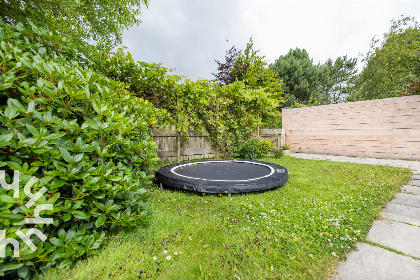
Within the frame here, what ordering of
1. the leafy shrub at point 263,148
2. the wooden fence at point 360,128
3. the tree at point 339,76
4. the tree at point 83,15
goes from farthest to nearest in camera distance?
the tree at point 339,76, the leafy shrub at point 263,148, the wooden fence at point 360,128, the tree at point 83,15

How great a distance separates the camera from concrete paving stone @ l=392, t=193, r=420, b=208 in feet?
6.75

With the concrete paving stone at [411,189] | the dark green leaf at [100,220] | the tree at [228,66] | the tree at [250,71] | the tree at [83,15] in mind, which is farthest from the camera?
A: the tree at [228,66]

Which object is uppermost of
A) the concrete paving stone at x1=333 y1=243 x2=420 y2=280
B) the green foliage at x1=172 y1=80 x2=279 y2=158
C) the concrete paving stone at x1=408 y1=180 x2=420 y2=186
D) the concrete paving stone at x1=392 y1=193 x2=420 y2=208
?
the green foliage at x1=172 y1=80 x2=279 y2=158

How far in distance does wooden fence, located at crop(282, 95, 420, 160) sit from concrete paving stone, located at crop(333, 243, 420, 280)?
5.57 meters

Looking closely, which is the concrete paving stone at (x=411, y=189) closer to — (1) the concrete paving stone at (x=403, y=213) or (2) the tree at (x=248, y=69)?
(1) the concrete paving stone at (x=403, y=213)

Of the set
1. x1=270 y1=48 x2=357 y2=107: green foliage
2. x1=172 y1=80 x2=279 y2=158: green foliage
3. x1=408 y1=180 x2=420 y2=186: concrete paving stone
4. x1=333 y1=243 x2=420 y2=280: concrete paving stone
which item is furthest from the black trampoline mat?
x1=270 y1=48 x2=357 y2=107: green foliage

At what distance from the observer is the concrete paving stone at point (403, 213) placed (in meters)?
1.69

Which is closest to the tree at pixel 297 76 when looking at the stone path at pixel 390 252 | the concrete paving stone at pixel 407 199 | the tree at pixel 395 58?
the tree at pixel 395 58

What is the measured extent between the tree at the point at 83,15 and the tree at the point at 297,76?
12953 millimetres

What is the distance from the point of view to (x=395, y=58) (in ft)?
22.4

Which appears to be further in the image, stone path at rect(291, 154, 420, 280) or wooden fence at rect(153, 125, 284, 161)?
wooden fence at rect(153, 125, 284, 161)

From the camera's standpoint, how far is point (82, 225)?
38.4 inches

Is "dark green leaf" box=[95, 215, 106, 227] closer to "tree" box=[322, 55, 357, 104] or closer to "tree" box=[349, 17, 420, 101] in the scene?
"tree" box=[349, 17, 420, 101]

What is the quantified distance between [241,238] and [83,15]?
539 centimetres
